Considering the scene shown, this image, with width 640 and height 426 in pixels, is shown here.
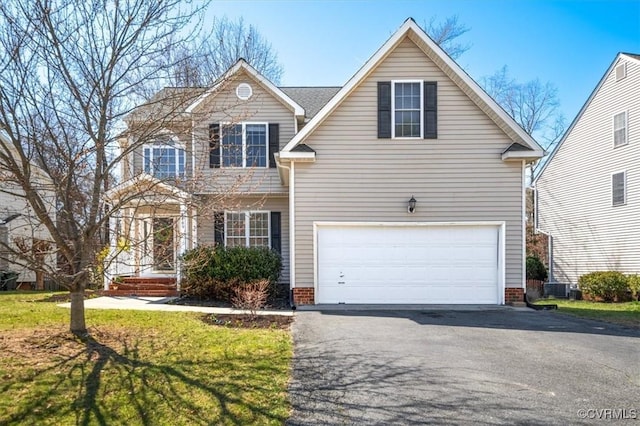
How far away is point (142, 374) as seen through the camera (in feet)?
17.0

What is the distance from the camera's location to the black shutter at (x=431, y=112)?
455 inches

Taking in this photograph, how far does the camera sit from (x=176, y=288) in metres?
13.0

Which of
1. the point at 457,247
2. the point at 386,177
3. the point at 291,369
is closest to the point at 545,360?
the point at 291,369

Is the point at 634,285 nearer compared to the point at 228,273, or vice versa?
the point at 228,273

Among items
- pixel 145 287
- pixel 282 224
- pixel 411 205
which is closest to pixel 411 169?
pixel 411 205

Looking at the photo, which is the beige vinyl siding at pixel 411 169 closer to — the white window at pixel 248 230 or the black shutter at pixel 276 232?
the black shutter at pixel 276 232

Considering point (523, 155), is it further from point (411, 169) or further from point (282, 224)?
point (282, 224)

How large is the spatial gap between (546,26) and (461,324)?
33.5 ft

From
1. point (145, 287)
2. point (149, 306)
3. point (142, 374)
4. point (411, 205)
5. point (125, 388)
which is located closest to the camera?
point (125, 388)

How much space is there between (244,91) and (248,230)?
4.50 m

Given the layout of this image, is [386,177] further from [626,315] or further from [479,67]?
[479,67]

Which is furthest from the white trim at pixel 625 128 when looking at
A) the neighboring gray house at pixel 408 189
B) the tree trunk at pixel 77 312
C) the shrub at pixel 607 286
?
the tree trunk at pixel 77 312

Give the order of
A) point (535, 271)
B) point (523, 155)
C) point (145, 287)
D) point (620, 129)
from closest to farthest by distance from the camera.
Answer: point (523, 155) → point (145, 287) → point (620, 129) → point (535, 271)

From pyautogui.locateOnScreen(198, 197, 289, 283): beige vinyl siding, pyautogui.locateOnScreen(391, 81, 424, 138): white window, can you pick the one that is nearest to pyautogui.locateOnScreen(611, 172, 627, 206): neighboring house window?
pyautogui.locateOnScreen(391, 81, 424, 138): white window
